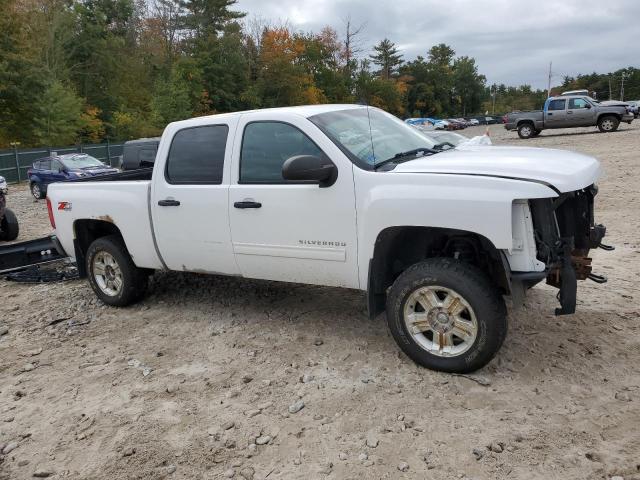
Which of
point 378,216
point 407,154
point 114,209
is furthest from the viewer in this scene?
point 114,209

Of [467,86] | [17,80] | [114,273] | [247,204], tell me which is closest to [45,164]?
[114,273]

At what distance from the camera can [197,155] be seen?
16.1 feet

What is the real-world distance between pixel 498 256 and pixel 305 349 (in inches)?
67.1

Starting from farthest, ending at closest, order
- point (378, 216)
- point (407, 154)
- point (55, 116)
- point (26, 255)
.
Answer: point (55, 116) → point (26, 255) → point (407, 154) → point (378, 216)

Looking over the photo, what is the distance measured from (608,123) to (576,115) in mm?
1457

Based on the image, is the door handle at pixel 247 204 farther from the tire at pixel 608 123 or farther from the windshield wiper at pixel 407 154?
the tire at pixel 608 123

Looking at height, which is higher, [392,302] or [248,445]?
[392,302]

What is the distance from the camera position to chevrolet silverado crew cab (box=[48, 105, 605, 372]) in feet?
11.6

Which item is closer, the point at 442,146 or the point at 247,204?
the point at 247,204

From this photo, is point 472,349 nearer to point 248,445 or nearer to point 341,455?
point 341,455

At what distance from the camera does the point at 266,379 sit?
13.0 feet

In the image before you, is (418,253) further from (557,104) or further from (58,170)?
(557,104)

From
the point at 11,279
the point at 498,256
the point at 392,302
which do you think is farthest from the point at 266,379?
the point at 11,279

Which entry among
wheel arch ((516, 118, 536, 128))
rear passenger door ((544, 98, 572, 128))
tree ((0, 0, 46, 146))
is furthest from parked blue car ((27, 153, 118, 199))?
tree ((0, 0, 46, 146))
